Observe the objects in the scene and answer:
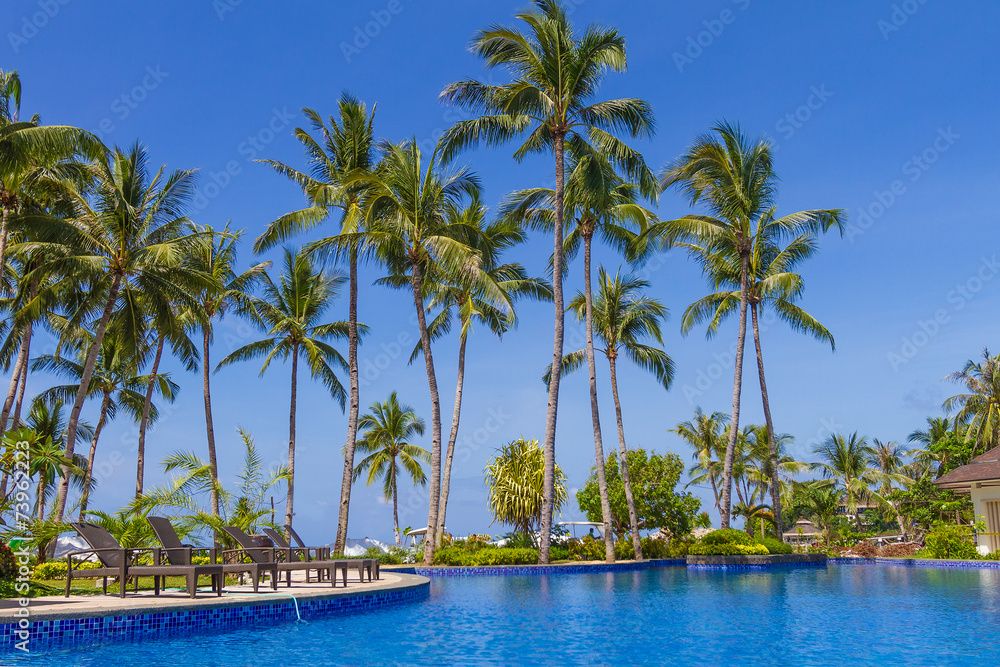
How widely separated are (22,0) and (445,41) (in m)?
7.94

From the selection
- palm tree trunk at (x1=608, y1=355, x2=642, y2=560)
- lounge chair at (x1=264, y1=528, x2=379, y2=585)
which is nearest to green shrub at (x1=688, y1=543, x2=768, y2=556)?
palm tree trunk at (x1=608, y1=355, x2=642, y2=560)

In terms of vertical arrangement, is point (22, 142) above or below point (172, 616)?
above

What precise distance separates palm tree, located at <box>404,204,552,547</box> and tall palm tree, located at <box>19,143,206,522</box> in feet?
22.0

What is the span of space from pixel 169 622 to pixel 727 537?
1681 centimetres

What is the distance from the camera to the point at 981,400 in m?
33.4

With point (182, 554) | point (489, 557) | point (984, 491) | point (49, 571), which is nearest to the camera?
point (182, 554)

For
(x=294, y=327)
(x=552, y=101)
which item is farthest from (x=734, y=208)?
(x=294, y=327)

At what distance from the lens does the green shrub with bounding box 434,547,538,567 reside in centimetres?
1948

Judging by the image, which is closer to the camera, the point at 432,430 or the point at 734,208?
the point at 432,430

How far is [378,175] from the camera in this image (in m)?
21.2

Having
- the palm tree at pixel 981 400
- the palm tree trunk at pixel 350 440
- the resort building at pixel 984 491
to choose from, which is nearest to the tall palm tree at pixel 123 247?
the palm tree trunk at pixel 350 440

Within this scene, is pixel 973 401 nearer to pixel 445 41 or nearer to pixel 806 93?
pixel 806 93

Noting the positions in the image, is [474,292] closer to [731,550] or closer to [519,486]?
[519,486]

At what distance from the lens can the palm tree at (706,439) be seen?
39312mm
